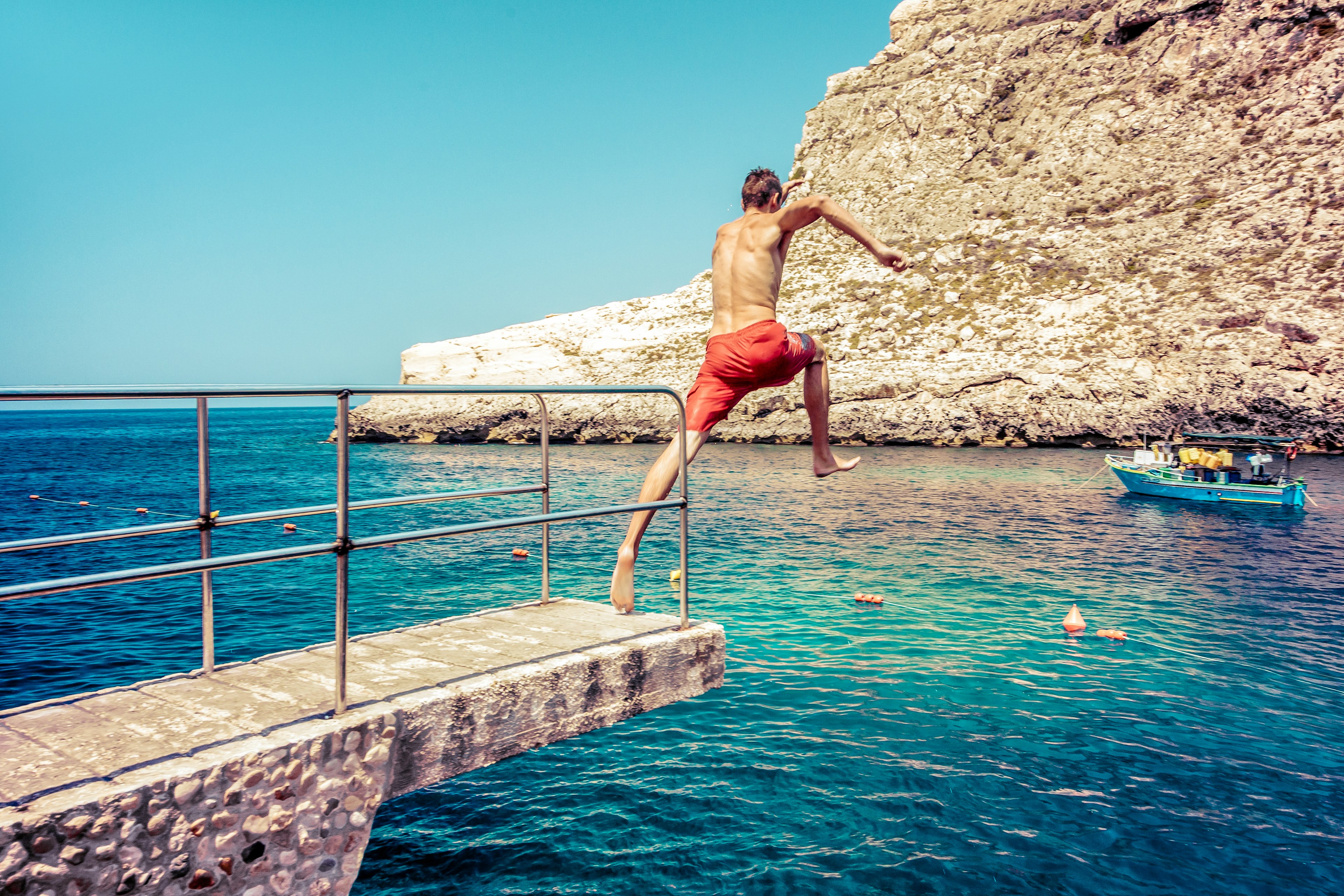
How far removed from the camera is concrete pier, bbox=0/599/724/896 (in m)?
3.17

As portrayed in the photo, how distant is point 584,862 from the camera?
604 cm

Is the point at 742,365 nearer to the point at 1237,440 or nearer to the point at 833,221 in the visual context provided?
the point at 833,221

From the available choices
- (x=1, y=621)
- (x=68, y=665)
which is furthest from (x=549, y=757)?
(x=1, y=621)

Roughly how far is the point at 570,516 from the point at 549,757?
4.09 meters

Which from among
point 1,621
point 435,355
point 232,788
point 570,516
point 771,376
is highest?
point 435,355

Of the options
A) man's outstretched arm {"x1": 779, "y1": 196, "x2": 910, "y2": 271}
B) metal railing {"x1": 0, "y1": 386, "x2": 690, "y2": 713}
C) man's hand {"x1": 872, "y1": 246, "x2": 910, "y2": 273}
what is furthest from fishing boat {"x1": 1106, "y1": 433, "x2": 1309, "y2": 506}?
metal railing {"x1": 0, "y1": 386, "x2": 690, "y2": 713}

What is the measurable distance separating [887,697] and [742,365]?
18.8ft

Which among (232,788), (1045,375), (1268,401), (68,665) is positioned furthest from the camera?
(1045,375)

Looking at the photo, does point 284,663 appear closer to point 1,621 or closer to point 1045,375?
point 1,621

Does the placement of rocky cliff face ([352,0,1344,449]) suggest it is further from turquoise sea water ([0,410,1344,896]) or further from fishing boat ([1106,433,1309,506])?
turquoise sea water ([0,410,1344,896])

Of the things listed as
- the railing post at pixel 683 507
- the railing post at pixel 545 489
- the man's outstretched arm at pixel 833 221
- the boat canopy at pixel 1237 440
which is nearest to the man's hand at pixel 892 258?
the man's outstretched arm at pixel 833 221

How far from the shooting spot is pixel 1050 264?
200 feet

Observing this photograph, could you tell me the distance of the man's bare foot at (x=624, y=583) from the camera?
597cm

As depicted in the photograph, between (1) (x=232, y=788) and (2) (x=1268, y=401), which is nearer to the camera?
(1) (x=232, y=788)
